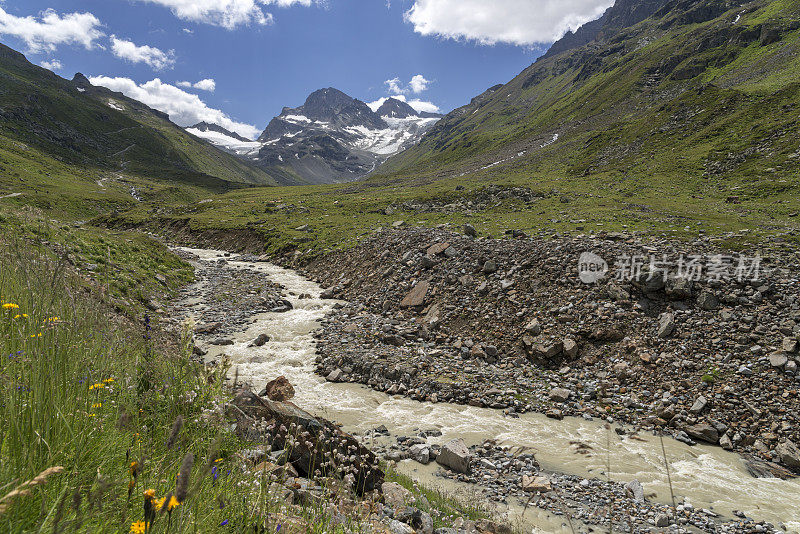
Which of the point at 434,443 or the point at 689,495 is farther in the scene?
the point at 434,443

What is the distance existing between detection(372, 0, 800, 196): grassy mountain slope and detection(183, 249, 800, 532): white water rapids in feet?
139

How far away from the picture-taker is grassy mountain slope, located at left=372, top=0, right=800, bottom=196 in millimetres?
48500

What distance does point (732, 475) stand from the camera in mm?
9383

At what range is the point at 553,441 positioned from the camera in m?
10.9

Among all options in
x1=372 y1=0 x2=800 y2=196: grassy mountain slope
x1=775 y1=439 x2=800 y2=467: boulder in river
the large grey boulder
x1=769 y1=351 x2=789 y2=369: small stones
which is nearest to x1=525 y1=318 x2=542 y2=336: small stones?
the large grey boulder

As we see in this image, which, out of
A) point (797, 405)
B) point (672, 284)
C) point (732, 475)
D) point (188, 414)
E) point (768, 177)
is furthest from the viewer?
point (768, 177)

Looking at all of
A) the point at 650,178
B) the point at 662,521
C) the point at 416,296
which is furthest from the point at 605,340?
the point at 650,178

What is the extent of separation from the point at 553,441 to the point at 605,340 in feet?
19.1

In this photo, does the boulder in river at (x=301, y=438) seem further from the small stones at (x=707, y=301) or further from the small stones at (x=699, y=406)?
the small stones at (x=707, y=301)

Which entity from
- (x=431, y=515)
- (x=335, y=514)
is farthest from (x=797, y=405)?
(x=335, y=514)

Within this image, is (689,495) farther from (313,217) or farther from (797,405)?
(313,217)

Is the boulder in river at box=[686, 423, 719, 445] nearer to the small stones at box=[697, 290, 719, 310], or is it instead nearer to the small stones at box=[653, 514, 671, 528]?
the small stones at box=[653, 514, 671, 528]

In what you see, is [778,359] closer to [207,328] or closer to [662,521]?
[662,521]

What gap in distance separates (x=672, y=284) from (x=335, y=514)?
54.8 feet
